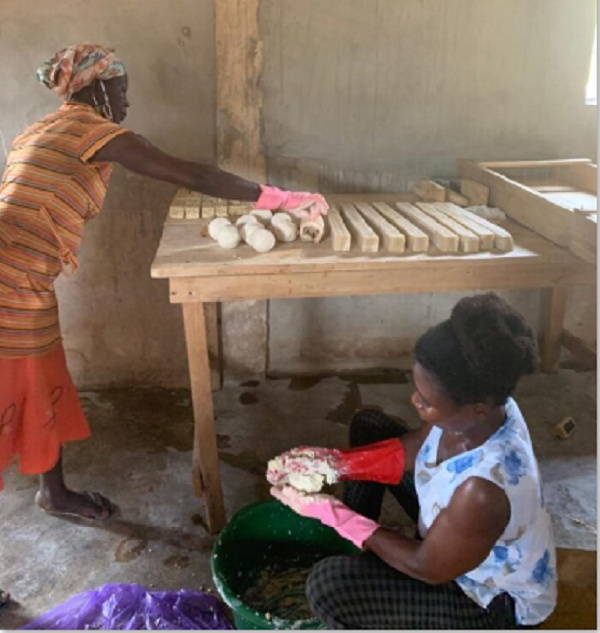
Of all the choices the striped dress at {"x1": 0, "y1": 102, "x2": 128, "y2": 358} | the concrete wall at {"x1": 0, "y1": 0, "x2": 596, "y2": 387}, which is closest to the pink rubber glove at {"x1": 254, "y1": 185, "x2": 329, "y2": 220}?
the striped dress at {"x1": 0, "y1": 102, "x2": 128, "y2": 358}

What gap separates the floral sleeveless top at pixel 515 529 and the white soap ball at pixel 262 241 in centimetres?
86

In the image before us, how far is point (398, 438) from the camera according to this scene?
1.76 metres

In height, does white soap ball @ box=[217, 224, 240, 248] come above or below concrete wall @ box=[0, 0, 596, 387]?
below

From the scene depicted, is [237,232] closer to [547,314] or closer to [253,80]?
[253,80]

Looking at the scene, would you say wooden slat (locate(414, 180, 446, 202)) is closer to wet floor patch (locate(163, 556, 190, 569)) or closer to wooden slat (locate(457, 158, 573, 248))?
wooden slat (locate(457, 158, 573, 248))

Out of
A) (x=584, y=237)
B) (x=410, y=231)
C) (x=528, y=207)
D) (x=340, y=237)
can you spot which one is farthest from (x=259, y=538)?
(x=528, y=207)

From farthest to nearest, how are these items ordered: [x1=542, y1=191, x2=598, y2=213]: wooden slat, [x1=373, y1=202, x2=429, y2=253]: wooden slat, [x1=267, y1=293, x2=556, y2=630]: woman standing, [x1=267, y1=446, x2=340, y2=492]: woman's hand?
[x1=542, y1=191, x2=598, y2=213]: wooden slat < [x1=373, y1=202, x2=429, y2=253]: wooden slat < [x1=267, y1=446, x2=340, y2=492]: woman's hand < [x1=267, y1=293, x2=556, y2=630]: woman standing

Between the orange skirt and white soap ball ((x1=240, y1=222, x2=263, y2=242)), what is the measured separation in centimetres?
71

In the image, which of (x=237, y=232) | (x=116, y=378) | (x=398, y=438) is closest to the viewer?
(x=398, y=438)

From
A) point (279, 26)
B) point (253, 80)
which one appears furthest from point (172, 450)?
point (279, 26)

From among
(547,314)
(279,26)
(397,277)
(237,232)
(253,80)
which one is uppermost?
(279,26)

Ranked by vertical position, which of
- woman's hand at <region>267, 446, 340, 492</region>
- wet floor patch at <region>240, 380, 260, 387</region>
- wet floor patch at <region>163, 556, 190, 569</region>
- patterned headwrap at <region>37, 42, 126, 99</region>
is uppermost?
patterned headwrap at <region>37, 42, 126, 99</region>

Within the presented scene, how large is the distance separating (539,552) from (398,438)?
0.49 meters

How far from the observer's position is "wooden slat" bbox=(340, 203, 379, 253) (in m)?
1.98
